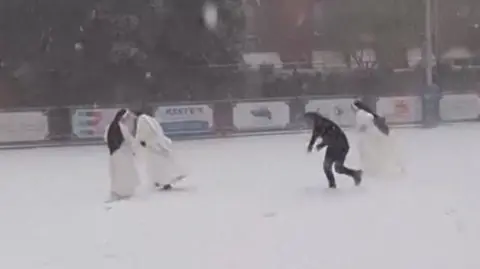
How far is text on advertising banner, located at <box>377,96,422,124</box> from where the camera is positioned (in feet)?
83.6

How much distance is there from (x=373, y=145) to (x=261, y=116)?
10041 mm

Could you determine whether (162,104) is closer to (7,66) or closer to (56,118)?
(56,118)

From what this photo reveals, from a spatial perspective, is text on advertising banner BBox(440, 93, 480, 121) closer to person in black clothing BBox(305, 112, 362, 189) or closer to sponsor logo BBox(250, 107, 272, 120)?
sponsor logo BBox(250, 107, 272, 120)

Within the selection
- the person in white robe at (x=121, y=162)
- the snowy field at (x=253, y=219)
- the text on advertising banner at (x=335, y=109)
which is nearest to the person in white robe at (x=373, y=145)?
the snowy field at (x=253, y=219)

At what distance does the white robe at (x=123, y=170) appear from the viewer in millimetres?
13594

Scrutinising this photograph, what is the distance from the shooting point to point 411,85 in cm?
2728

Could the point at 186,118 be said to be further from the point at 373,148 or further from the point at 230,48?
the point at 373,148

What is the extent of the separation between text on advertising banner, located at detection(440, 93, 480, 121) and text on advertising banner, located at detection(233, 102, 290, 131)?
4.49m

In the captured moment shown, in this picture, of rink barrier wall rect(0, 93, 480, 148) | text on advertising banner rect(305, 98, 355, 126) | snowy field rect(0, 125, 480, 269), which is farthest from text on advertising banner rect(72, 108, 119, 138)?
snowy field rect(0, 125, 480, 269)

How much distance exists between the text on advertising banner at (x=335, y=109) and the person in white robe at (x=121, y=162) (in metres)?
11.7

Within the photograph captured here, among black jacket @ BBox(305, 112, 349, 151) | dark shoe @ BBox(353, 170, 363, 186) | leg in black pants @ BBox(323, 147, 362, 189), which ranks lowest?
dark shoe @ BBox(353, 170, 363, 186)

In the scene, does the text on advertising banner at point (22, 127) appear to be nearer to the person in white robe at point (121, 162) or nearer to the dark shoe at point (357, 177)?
the person in white robe at point (121, 162)

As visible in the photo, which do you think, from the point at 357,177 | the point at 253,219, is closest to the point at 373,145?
the point at 357,177

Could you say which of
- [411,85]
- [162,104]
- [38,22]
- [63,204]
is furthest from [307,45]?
[63,204]
